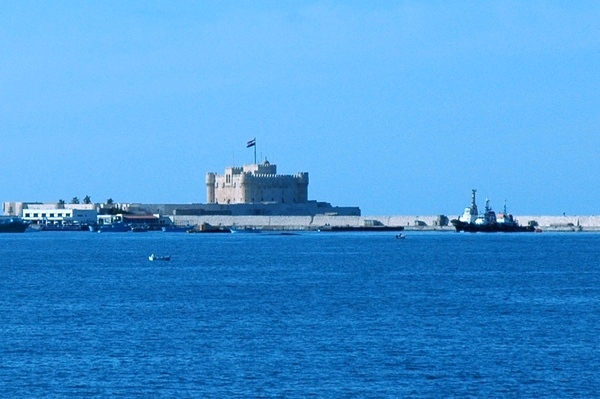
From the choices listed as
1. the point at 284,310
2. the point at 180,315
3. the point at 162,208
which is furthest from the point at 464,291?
the point at 162,208

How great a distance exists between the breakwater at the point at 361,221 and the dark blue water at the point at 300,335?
9814cm

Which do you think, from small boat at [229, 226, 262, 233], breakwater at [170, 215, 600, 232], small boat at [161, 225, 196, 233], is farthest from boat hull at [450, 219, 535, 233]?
small boat at [161, 225, 196, 233]

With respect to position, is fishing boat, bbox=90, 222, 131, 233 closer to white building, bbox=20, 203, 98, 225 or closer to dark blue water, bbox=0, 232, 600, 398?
white building, bbox=20, 203, 98, 225

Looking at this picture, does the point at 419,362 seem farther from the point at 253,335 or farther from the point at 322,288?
the point at 322,288

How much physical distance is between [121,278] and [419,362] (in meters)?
28.3

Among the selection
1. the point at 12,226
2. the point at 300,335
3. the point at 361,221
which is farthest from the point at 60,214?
the point at 300,335

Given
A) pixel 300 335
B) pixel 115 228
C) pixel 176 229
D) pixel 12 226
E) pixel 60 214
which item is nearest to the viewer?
pixel 300 335

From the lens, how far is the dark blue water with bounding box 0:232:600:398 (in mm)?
23688

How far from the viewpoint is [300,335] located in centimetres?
3025

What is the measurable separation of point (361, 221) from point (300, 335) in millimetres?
129953

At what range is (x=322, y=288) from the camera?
45.9 meters

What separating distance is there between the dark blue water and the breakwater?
9814 centimetres

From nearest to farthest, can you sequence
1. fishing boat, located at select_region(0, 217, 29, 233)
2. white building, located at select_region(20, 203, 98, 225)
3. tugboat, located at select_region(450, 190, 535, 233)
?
1. tugboat, located at select_region(450, 190, 535, 233)
2. fishing boat, located at select_region(0, 217, 29, 233)
3. white building, located at select_region(20, 203, 98, 225)

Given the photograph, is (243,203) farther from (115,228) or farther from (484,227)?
(484,227)
